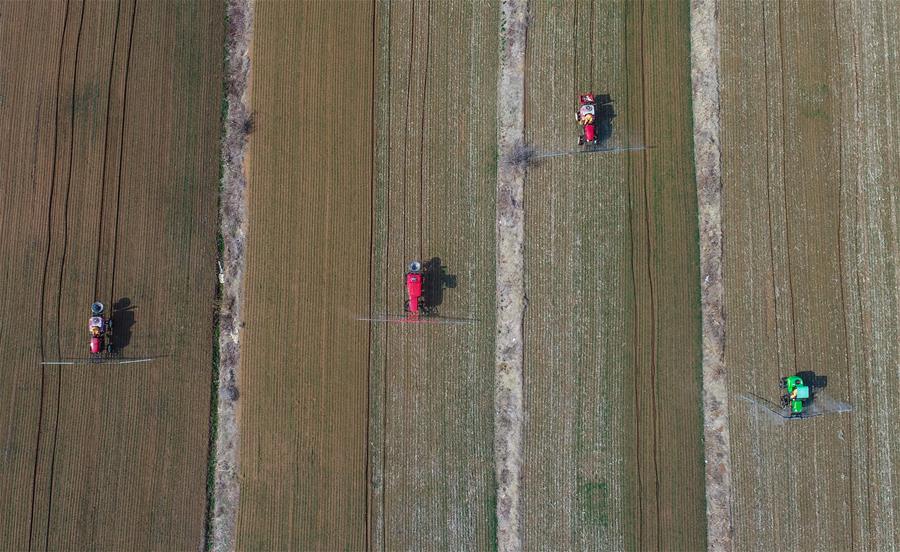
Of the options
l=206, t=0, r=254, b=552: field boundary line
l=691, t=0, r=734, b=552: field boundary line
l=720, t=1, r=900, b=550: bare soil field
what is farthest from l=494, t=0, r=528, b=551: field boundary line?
l=206, t=0, r=254, b=552: field boundary line

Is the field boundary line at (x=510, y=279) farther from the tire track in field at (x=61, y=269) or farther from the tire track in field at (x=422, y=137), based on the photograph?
the tire track in field at (x=61, y=269)

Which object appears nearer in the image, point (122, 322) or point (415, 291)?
point (415, 291)

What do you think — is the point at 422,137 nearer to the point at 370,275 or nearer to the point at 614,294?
the point at 370,275

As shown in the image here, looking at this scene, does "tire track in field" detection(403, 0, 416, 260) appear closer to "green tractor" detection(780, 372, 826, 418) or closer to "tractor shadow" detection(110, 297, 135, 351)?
"tractor shadow" detection(110, 297, 135, 351)

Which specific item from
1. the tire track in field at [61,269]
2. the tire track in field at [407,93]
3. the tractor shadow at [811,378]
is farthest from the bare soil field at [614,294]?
the tire track in field at [61,269]

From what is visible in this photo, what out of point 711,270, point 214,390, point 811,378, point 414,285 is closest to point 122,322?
point 214,390

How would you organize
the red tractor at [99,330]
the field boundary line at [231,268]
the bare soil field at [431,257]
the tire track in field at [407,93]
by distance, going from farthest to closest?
1. the tire track in field at [407,93]
2. the field boundary line at [231,268]
3. the bare soil field at [431,257]
4. the red tractor at [99,330]
